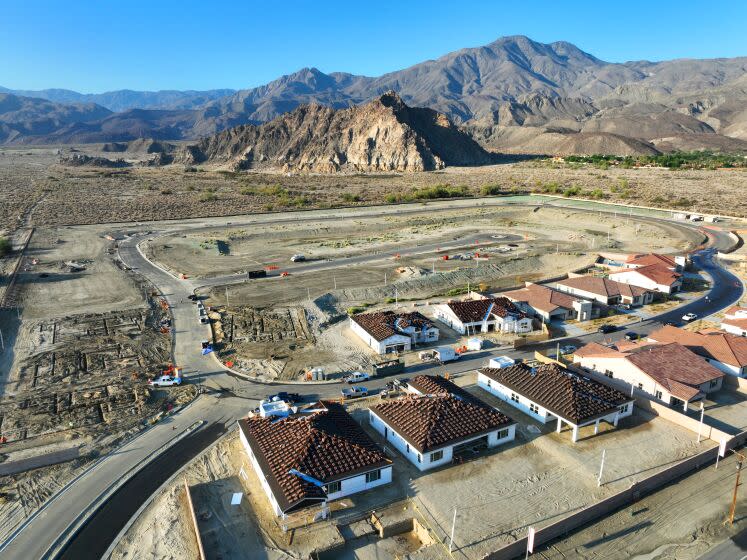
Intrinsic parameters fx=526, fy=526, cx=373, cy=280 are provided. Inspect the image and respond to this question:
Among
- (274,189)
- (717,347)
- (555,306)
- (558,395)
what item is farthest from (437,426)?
(274,189)

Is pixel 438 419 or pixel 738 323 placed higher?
pixel 738 323

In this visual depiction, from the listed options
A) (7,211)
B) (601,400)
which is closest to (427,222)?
(601,400)

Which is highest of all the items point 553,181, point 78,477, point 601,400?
point 553,181

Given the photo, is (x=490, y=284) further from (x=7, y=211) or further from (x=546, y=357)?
(x=7, y=211)

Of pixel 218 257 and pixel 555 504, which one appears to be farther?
pixel 218 257

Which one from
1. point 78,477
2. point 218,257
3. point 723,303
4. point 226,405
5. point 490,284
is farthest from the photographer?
point 218,257

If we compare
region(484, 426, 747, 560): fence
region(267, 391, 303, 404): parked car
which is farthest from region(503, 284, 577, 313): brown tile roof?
region(267, 391, 303, 404): parked car

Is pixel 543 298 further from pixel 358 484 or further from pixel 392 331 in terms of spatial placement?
pixel 358 484
